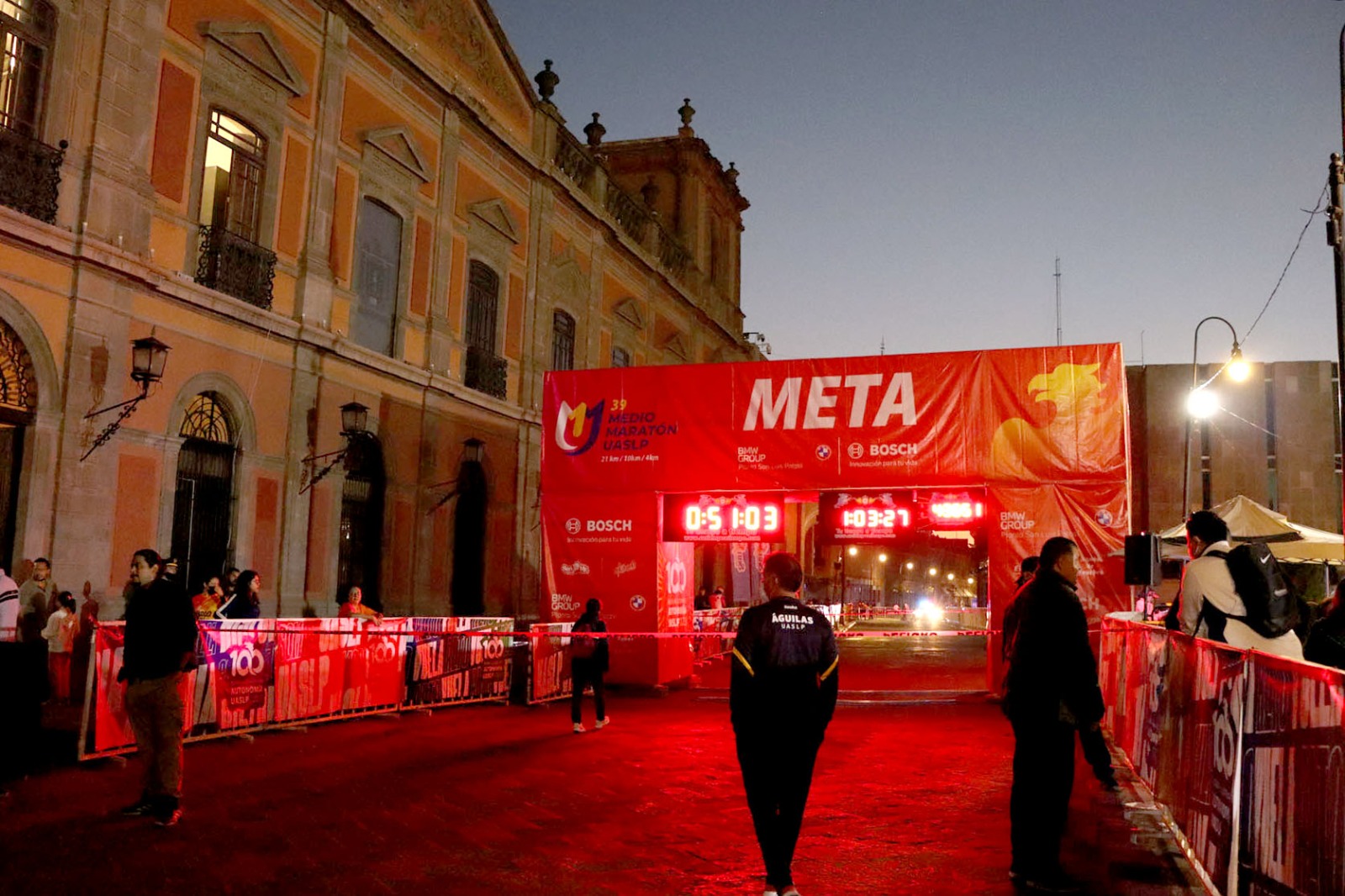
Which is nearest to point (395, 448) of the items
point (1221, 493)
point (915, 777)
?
point (915, 777)

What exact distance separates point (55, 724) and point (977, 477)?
1200 centimetres

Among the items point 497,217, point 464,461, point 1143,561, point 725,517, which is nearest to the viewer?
point 1143,561

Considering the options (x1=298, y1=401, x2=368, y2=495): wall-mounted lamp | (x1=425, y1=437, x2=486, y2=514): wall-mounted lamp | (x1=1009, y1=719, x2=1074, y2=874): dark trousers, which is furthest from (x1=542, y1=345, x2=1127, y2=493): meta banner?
(x1=1009, y1=719, x2=1074, y2=874): dark trousers

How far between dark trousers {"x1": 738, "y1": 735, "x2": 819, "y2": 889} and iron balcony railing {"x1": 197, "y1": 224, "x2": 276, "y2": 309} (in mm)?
12879

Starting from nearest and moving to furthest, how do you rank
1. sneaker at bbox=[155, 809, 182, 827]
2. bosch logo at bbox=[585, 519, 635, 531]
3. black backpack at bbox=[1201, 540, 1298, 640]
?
1. black backpack at bbox=[1201, 540, 1298, 640]
2. sneaker at bbox=[155, 809, 182, 827]
3. bosch logo at bbox=[585, 519, 635, 531]

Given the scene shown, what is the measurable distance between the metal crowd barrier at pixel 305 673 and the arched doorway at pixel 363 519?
13.5 feet

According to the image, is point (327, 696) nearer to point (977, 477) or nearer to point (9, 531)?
point (9, 531)

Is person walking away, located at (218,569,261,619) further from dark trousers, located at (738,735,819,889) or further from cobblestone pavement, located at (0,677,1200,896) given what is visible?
dark trousers, located at (738,735,819,889)

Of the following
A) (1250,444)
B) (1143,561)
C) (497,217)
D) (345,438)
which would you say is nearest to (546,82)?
(497,217)

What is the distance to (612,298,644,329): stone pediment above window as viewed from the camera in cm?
2922

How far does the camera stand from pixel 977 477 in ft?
50.0

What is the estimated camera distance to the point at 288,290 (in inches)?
668

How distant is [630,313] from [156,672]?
2334cm

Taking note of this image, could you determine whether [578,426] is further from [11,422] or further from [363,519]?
[11,422]
